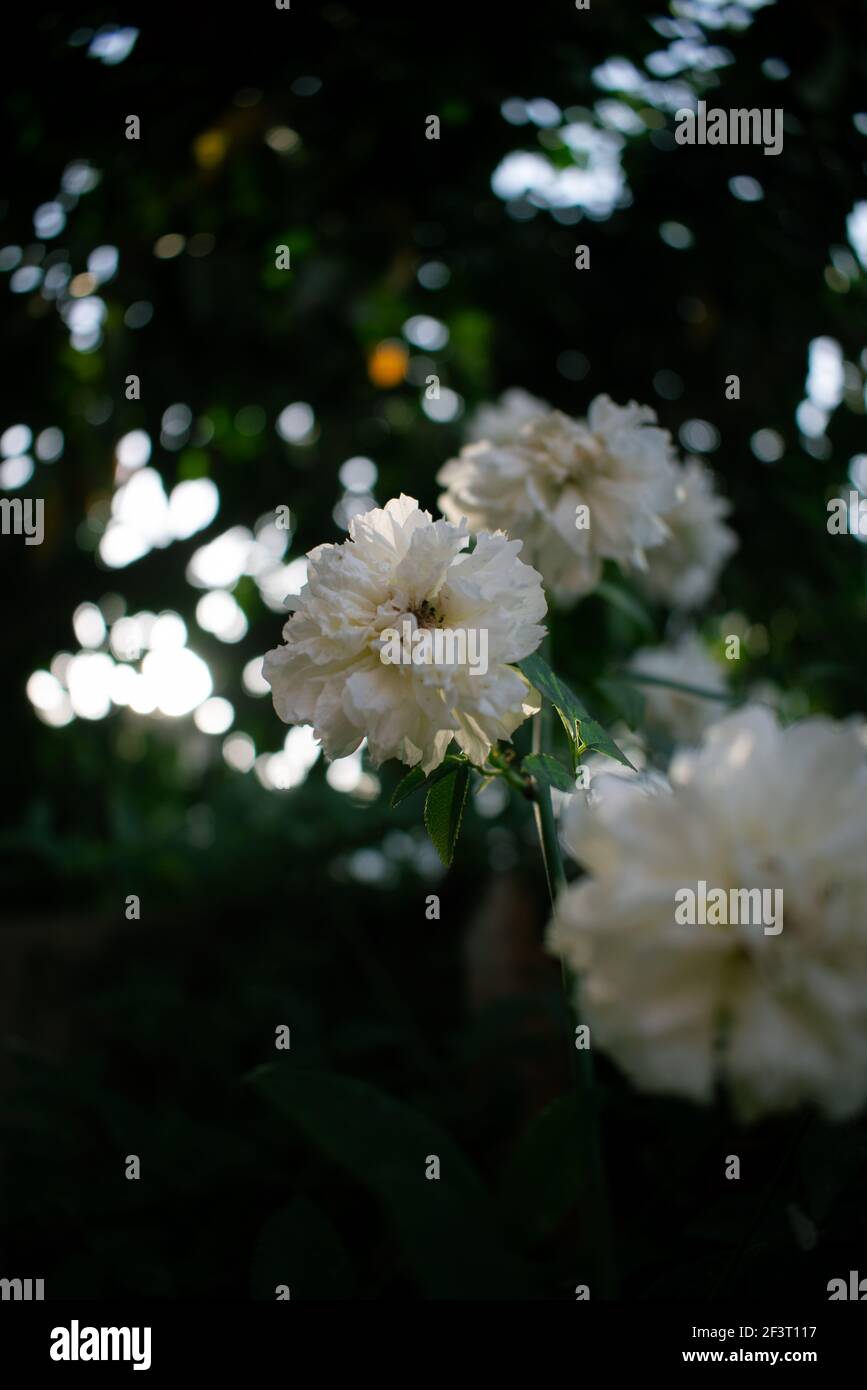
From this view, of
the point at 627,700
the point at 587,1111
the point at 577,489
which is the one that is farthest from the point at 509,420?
the point at 587,1111

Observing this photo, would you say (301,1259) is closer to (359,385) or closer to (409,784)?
(409,784)

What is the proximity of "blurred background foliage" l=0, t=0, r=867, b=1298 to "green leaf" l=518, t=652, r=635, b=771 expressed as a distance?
515 millimetres

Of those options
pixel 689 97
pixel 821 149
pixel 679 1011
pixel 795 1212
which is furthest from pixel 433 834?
pixel 689 97

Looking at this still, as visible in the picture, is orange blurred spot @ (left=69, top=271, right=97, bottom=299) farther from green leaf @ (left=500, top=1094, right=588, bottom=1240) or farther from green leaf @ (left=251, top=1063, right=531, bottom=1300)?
green leaf @ (left=500, top=1094, right=588, bottom=1240)

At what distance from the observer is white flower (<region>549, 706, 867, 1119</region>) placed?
519mm

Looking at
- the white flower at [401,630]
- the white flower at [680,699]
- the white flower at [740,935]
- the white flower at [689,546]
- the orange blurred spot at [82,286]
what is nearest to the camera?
the white flower at [740,935]

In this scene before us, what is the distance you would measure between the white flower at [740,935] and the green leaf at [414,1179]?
1.33 ft

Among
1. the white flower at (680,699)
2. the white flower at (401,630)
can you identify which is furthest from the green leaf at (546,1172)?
the white flower at (680,699)

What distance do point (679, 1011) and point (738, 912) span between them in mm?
66

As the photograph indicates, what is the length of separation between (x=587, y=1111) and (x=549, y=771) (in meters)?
0.32

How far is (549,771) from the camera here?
2.57ft

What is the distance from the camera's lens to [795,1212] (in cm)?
84

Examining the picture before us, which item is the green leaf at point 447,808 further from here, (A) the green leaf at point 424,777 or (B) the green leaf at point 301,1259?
(B) the green leaf at point 301,1259

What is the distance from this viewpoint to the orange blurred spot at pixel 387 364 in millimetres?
2127
